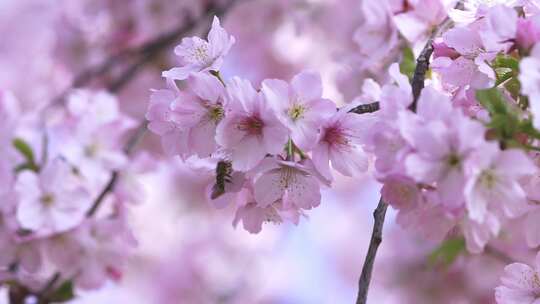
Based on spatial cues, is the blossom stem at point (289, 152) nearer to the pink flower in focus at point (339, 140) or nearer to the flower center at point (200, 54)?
the pink flower in focus at point (339, 140)

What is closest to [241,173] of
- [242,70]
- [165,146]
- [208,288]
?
[165,146]

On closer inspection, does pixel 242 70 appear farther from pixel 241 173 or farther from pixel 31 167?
pixel 241 173

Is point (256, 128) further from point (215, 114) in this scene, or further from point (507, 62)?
point (507, 62)

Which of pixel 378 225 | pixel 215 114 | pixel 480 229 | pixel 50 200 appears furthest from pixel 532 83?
pixel 50 200

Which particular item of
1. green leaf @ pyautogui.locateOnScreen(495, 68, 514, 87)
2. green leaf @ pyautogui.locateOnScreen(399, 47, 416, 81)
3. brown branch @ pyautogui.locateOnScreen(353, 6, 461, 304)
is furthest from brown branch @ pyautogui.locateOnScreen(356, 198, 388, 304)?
green leaf @ pyautogui.locateOnScreen(399, 47, 416, 81)

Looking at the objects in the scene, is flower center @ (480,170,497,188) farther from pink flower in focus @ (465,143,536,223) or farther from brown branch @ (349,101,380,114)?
brown branch @ (349,101,380,114)

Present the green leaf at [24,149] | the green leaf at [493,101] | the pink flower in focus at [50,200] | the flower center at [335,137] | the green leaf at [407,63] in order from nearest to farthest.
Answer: the green leaf at [493,101], the flower center at [335,137], the green leaf at [407,63], the pink flower in focus at [50,200], the green leaf at [24,149]

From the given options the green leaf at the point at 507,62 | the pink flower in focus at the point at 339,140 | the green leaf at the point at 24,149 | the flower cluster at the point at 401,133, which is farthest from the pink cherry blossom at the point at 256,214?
the green leaf at the point at 24,149

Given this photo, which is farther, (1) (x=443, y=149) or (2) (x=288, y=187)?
(2) (x=288, y=187)
